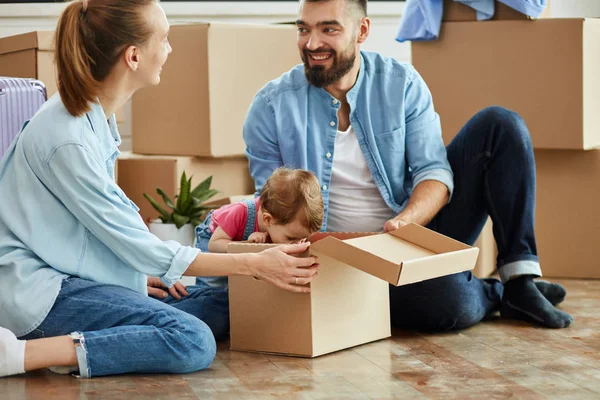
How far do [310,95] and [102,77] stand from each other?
0.62 meters

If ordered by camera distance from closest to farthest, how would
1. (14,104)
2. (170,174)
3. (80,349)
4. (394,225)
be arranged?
1. (80,349)
2. (394,225)
3. (14,104)
4. (170,174)

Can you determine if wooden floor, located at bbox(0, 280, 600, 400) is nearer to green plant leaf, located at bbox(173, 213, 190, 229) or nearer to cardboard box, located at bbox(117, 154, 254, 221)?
green plant leaf, located at bbox(173, 213, 190, 229)

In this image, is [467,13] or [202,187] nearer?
[467,13]

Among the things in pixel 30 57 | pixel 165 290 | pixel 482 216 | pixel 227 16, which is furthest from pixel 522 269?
pixel 227 16

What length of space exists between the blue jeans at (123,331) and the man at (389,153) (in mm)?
528

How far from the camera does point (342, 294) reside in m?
1.97

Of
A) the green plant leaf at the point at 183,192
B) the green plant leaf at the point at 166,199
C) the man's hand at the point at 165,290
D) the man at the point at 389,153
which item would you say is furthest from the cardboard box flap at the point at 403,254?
the green plant leaf at the point at 166,199

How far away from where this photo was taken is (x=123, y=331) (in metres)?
1.81

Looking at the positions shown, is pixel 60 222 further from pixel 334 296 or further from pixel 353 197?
pixel 353 197

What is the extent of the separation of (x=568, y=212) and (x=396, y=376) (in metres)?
1.24

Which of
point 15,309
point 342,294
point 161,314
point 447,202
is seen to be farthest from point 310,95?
point 15,309

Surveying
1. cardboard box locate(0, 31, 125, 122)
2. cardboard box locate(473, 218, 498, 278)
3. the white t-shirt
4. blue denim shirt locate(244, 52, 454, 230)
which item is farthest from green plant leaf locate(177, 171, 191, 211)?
cardboard box locate(473, 218, 498, 278)

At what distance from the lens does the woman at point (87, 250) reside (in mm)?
1791

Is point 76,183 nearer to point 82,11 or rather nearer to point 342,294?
point 82,11
